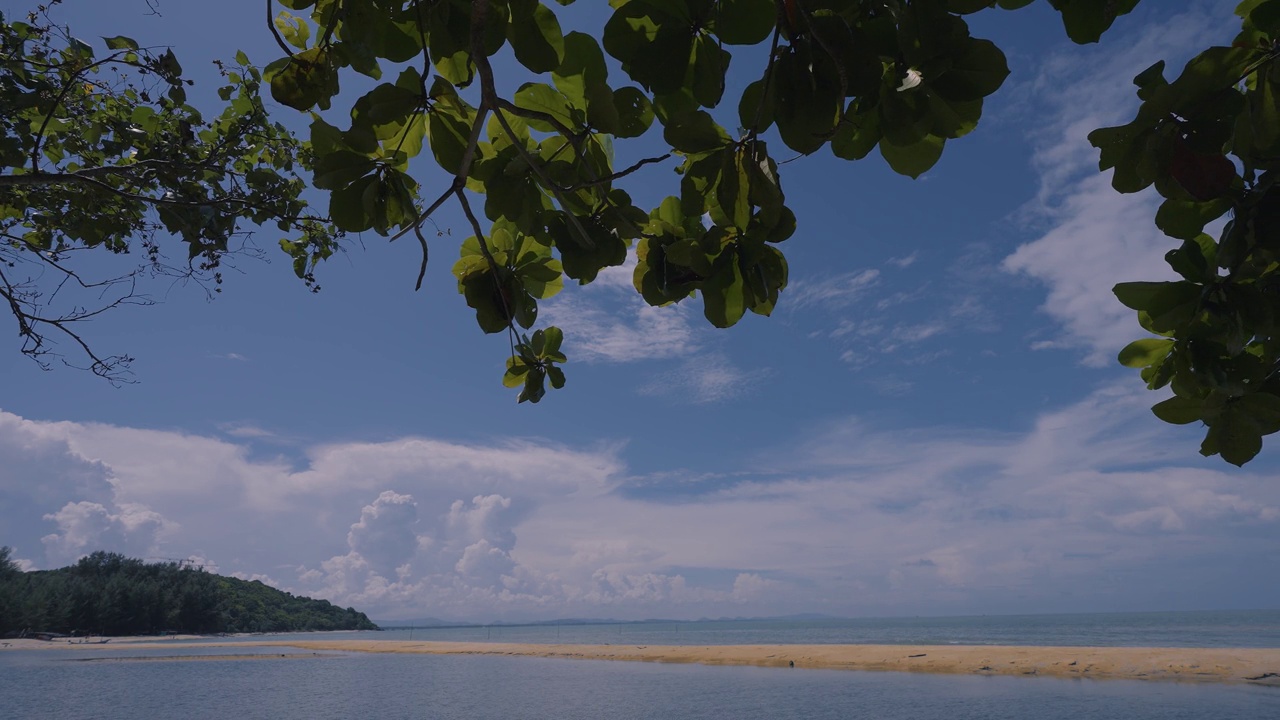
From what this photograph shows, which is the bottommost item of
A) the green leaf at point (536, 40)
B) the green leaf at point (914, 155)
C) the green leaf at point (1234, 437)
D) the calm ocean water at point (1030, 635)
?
the calm ocean water at point (1030, 635)

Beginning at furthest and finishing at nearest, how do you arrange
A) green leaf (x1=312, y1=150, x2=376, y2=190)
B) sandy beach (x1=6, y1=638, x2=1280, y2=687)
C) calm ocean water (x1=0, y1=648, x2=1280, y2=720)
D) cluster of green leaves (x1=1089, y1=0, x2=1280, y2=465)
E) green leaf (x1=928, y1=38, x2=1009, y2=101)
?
sandy beach (x1=6, y1=638, x2=1280, y2=687) < calm ocean water (x1=0, y1=648, x2=1280, y2=720) < green leaf (x1=312, y1=150, x2=376, y2=190) < cluster of green leaves (x1=1089, y1=0, x2=1280, y2=465) < green leaf (x1=928, y1=38, x2=1009, y2=101)

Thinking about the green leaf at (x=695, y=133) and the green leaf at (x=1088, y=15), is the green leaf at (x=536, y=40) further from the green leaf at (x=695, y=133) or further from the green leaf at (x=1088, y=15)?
the green leaf at (x=1088, y=15)

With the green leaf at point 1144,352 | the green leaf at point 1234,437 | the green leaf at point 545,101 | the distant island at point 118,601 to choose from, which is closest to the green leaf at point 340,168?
the green leaf at point 545,101

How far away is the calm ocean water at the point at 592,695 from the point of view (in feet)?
53.7

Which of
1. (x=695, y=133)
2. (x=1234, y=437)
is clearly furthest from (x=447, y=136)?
(x=1234, y=437)

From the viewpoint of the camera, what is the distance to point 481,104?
3.16ft

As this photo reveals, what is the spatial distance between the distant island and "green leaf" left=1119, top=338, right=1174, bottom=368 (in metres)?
65.1

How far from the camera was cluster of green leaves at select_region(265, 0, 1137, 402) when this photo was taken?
32.5 inches

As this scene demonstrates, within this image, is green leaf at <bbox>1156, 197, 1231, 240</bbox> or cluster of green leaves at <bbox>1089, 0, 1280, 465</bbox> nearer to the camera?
cluster of green leaves at <bbox>1089, 0, 1280, 465</bbox>

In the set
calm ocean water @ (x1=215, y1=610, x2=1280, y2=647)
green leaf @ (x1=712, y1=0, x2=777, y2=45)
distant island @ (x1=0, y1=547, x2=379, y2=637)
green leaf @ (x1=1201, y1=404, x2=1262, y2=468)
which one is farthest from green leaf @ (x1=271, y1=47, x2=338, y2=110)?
distant island @ (x1=0, y1=547, x2=379, y2=637)

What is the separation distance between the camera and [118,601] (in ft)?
184

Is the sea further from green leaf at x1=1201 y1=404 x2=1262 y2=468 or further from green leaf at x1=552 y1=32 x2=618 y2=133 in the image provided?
green leaf at x1=552 y1=32 x2=618 y2=133

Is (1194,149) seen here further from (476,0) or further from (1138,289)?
(476,0)

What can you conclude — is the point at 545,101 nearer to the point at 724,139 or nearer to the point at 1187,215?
the point at 724,139
